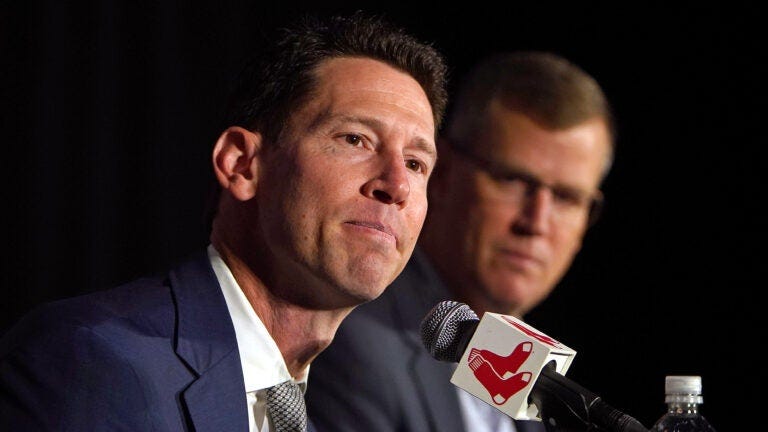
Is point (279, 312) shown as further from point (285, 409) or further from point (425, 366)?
point (425, 366)

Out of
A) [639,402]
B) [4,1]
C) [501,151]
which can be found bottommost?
[639,402]

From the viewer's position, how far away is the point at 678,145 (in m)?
3.53

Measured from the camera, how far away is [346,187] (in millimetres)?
1853

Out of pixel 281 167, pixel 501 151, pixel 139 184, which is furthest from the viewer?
pixel 501 151

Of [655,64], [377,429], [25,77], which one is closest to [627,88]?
[655,64]

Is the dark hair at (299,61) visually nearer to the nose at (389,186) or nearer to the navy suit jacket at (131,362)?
the nose at (389,186)

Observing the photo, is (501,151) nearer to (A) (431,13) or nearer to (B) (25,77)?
(A) (431,13)

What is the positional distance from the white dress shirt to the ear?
0.74 feet

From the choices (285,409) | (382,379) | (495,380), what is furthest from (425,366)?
(495,380)

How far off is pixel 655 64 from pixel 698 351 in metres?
1.15

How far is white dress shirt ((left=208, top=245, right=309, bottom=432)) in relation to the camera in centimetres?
183

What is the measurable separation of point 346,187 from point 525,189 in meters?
1.34

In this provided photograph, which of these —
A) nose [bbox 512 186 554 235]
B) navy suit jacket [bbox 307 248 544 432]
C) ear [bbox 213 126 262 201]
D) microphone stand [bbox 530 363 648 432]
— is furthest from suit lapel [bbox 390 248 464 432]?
microphone stand [bbox 530 363 648 432]

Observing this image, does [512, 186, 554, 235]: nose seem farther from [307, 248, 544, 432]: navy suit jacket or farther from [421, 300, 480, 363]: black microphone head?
[421, 300, 480, 363]: black microphone head
